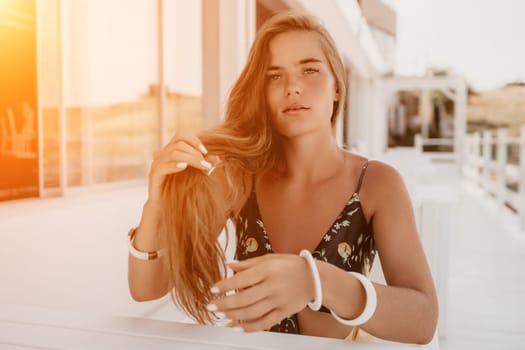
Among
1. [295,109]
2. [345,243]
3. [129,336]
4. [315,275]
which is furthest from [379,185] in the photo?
[129,336]

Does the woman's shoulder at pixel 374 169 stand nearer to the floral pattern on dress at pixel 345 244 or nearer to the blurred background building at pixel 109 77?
the floral pattern on dress at pixel 345 244

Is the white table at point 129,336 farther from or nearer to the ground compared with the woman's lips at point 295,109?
nearer to the ground

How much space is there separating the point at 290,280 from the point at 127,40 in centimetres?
318

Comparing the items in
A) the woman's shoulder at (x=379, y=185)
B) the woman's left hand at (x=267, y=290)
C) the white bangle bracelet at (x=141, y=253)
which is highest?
the woman's shoulder at (x=379, y=185)

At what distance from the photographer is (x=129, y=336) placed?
0.69 metres

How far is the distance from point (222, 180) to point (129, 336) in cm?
58

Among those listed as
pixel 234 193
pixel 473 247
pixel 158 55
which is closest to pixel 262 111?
pixel 234 193

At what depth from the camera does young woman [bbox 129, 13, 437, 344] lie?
3.14ft

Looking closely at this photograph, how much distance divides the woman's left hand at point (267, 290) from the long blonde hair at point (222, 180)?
1.21ft

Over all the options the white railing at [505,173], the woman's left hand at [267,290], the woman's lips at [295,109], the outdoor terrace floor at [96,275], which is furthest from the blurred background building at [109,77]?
the white railing at [505,173]

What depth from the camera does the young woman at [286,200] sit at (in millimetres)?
957

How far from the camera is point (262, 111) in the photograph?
4.14 ft

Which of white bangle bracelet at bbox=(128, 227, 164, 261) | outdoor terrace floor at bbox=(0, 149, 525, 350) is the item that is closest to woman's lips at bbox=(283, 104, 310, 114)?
white bangle bracelet at bbox=(128, 227, 164, 261)

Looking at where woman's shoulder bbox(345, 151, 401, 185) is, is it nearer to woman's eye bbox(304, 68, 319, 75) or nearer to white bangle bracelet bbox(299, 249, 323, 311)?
woman's eye bbox(304, 68, 319, 75)
